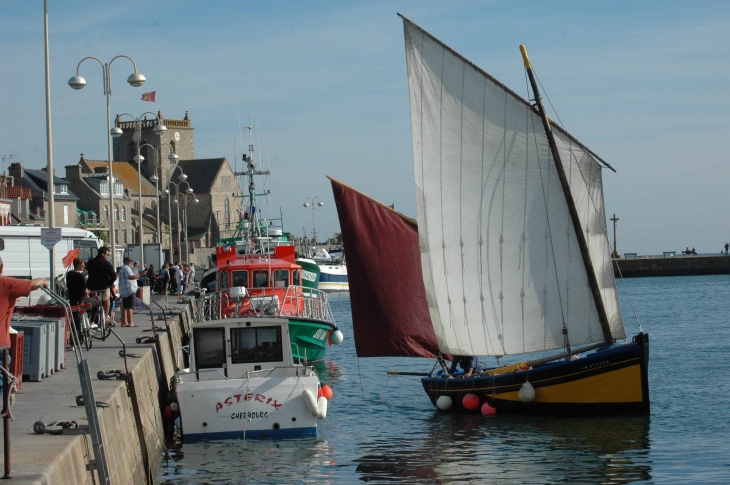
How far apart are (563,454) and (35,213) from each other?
75041mm

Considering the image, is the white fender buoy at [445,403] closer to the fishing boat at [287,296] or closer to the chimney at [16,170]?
the fishing boat at [287,296]

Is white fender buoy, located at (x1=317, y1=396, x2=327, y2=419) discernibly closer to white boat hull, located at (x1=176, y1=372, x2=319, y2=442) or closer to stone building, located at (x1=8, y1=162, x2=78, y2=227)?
white boat hull, located at (x1=176, y1=372, x2=319, y2=442)

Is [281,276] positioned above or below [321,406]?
above

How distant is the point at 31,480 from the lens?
873cm

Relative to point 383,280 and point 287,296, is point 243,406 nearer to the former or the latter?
point 383,280

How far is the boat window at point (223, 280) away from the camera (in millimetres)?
31375

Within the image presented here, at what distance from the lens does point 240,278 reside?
31.2 meters

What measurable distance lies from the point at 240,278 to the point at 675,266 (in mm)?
97101

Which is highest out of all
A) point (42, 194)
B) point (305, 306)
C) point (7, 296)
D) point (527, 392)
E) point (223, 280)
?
point (42, 194)

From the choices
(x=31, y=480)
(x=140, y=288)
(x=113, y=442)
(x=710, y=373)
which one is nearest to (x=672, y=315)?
(x=710, y=373)

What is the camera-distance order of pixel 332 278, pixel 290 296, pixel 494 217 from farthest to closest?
pixel 332 278
pixel 290 296
pixel 494 217

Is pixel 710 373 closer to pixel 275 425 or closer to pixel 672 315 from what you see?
pixel 275 425

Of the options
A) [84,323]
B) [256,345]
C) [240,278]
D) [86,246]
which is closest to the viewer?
[256,345]

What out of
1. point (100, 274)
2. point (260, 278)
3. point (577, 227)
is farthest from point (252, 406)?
point (260, 278)
